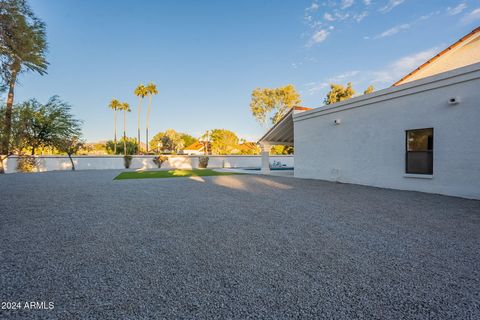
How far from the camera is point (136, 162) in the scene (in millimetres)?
25047

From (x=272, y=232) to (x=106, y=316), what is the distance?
2555 mm

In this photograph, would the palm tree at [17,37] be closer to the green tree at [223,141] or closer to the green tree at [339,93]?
the green tree at [339,93]

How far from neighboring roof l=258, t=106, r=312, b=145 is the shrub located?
67.6 feet

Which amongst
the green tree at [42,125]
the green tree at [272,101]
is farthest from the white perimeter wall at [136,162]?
the green tree at [272,101]

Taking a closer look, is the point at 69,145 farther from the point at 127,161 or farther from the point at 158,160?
the point at 158,160

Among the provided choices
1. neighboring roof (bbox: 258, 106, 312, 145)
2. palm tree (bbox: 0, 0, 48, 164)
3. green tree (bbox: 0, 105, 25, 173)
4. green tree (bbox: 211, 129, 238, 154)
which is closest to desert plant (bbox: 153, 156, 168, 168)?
green tree (bbox: 0, 105, 25, 173)

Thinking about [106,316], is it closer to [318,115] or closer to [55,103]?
[318,115]

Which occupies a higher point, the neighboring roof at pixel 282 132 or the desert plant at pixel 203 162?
the neighboring roof at pixel 282 132

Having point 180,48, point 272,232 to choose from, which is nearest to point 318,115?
point 272,232

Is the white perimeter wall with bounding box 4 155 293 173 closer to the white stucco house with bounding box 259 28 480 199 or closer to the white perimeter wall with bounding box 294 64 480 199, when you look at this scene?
the white stucco house with bounding box 259 28 480 199

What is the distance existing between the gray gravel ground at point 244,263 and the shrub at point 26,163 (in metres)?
19.7

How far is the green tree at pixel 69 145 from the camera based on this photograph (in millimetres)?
21766

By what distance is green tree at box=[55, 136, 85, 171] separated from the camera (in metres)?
21.8

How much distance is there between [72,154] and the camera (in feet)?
75.9
